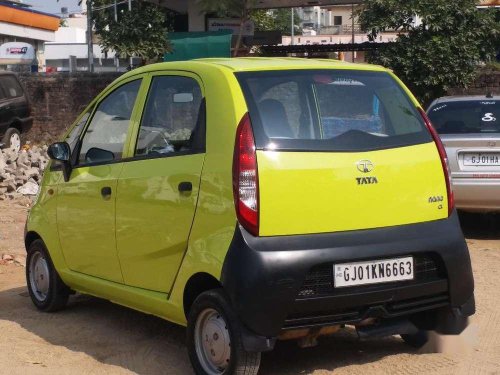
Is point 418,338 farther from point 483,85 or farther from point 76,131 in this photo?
point 483,85

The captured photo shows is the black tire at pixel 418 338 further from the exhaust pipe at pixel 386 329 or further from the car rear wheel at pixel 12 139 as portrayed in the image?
the car rear wheel at pixel 12 139

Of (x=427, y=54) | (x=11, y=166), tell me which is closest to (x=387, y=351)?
(x=11, y=166)

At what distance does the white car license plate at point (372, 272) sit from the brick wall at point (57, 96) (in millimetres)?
19366

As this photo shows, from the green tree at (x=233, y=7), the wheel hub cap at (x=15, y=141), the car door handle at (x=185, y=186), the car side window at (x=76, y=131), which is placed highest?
the green tree at (x=233, y=7)

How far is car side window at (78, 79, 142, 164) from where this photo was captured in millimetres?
5887

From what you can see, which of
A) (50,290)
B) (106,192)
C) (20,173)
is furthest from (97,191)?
(20,173)

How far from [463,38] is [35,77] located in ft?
36.2

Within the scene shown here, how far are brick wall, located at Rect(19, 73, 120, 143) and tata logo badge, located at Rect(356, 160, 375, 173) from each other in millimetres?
19244

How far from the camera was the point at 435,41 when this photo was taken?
19.9 m

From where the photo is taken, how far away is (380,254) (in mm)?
4805

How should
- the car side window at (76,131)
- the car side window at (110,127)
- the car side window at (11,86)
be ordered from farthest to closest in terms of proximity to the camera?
the car side window at (11,86)
the car side window at (76,131)
the car side window at (110,127)

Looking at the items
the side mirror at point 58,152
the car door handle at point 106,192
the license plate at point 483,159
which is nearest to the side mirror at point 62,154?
the side mirror at point 58,152

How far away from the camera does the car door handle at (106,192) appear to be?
5.77 metres

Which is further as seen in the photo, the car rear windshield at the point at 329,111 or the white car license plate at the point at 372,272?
the car rear windshield at the point at 329,111
